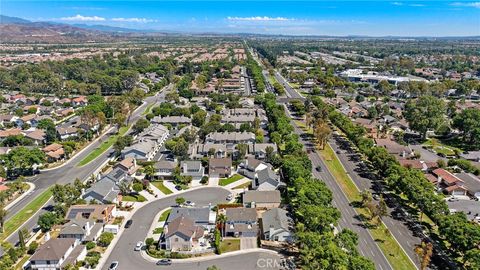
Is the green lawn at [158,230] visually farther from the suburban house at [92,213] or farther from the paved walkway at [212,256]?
the suburban house at [92,213]

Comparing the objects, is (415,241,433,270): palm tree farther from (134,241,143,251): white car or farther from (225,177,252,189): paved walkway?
(134,241,143,251): white car

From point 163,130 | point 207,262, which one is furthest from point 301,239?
point 163,130

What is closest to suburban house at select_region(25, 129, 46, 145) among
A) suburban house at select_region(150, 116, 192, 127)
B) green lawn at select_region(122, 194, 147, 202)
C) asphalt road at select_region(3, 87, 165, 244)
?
asphalt road at select_region(3, 87, 165, 244)

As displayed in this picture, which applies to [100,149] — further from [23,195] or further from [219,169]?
[219,169]

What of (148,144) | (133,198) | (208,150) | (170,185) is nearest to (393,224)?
(170,185)

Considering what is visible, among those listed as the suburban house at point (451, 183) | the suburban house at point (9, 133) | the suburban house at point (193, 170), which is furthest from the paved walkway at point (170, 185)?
the suburban house at point (451, 183)
